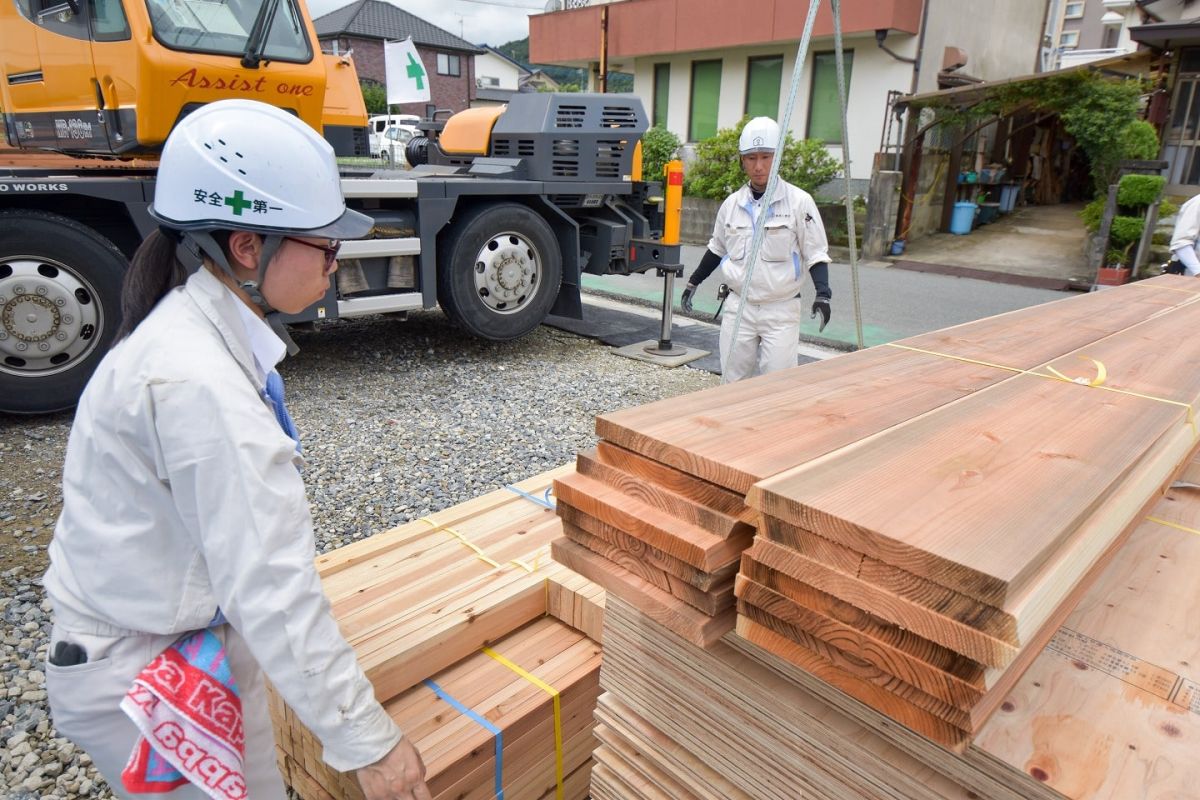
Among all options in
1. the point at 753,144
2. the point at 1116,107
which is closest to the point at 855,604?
the point at 753,144

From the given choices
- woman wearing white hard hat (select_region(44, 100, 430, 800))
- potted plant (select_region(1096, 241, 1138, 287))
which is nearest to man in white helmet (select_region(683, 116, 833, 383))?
woman wearing white hard hat (select_region(44, 100, 430, 800))

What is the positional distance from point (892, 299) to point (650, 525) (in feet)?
32.2

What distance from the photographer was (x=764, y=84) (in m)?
16.5

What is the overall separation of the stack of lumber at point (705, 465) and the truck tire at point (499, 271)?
14.8 feet

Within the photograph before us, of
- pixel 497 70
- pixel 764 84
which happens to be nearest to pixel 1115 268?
pixel 764 84

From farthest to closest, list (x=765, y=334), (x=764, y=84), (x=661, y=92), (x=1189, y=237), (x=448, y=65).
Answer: (x=448, y=65), (x=661, y=92), (x=764, y=84), (x=1189, y=237), (x=765, y=334)

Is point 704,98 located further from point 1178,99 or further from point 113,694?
point 113,694

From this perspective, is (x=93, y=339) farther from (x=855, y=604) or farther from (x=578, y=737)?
(x=855, y=604)

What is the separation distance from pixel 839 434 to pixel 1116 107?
13550 millimetres

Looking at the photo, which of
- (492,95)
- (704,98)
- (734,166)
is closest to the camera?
(734,166)

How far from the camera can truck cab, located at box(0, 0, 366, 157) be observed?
479 cm

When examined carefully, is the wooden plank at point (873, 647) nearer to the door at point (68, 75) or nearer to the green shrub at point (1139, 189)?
the door at point (68, 75)

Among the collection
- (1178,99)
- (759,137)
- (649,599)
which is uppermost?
(1178,99)

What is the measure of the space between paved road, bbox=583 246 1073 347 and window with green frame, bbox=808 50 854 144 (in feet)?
13.2
